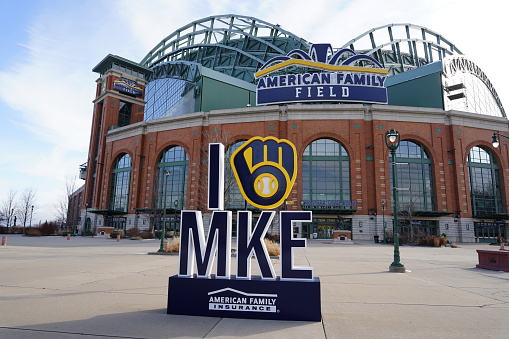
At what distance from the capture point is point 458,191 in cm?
4738

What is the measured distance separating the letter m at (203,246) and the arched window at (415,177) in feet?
151

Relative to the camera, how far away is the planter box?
48.8 ft

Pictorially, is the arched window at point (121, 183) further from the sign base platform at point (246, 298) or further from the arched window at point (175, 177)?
the sign base platform at point (246, 298)

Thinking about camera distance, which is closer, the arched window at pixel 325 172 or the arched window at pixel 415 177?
the arched window at pixel 415 177

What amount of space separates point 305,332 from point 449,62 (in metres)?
64.5

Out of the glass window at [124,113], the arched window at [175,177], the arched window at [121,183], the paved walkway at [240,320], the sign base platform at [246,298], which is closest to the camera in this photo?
the paved walkway at [240,320]

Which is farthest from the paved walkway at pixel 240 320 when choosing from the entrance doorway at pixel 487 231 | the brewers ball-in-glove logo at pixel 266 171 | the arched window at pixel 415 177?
the entrance doorway at pixel 487 231

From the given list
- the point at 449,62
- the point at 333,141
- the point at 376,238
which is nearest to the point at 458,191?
the point at 376,238

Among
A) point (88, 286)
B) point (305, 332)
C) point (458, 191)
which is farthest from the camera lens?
point (458, 191)

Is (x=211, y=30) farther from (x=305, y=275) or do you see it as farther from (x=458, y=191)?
(x=305, y=275)

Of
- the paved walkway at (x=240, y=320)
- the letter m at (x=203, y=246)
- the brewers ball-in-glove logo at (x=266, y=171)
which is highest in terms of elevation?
the brewers ball-in-glove logo at (x=266, y=171)

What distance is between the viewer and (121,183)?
61.7 meters

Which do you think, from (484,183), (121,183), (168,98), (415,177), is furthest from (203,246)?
(168,98)

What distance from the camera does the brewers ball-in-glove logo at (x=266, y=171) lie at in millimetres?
7688
